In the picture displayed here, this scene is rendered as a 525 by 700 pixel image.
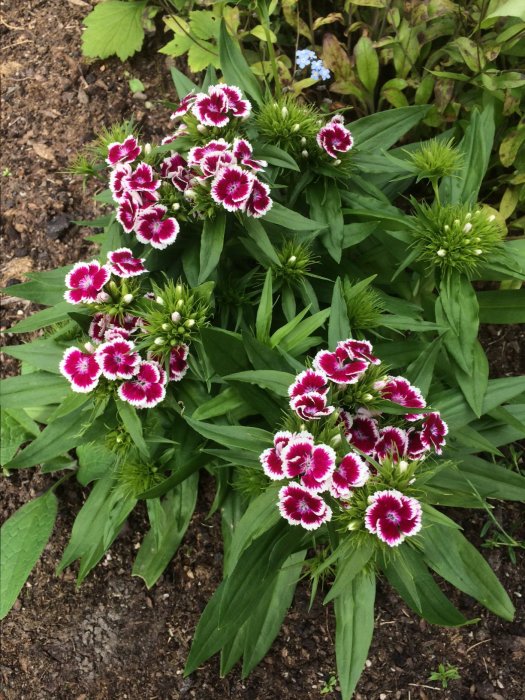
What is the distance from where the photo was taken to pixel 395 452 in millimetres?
1930

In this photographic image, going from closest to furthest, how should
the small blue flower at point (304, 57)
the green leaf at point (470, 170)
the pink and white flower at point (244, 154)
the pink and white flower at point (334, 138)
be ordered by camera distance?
1. the pink and white flower at point (244, 154)
2. the pink and white flower at point (334, 138)
3. the green leaf at point (470, 170)
4. the small blue flower at point (304, 57)

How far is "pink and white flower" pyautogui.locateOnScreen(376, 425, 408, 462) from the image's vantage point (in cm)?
191

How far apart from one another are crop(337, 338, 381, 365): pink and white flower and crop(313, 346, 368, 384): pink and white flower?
0.02 metres

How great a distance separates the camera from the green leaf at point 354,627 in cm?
227

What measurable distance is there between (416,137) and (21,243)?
7.76 ft

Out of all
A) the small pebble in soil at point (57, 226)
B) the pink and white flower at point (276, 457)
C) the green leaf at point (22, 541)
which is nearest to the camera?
the pink and white flower at point (276, 457)

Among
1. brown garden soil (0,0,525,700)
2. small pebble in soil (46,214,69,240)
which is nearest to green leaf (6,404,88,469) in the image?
brown garden soil (0,0,525,700)

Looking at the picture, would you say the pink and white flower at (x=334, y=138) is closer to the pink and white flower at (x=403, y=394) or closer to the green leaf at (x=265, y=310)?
the green leaf at (x=265, y=310)

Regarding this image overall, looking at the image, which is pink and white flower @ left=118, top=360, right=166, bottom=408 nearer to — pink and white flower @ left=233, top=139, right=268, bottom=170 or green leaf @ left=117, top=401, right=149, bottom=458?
green leaf @ left=117, top=401, right=149, bottom=458

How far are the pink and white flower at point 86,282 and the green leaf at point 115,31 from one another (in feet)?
7.08

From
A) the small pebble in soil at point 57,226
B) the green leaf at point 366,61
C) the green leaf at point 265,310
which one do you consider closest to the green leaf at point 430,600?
the green leaf at point 265,310

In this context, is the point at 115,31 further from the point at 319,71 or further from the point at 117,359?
the point at 117,359

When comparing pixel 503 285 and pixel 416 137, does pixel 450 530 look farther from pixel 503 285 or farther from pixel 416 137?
pixel 416 137

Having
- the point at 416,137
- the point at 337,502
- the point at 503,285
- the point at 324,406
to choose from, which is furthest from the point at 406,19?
the point at 337,502
